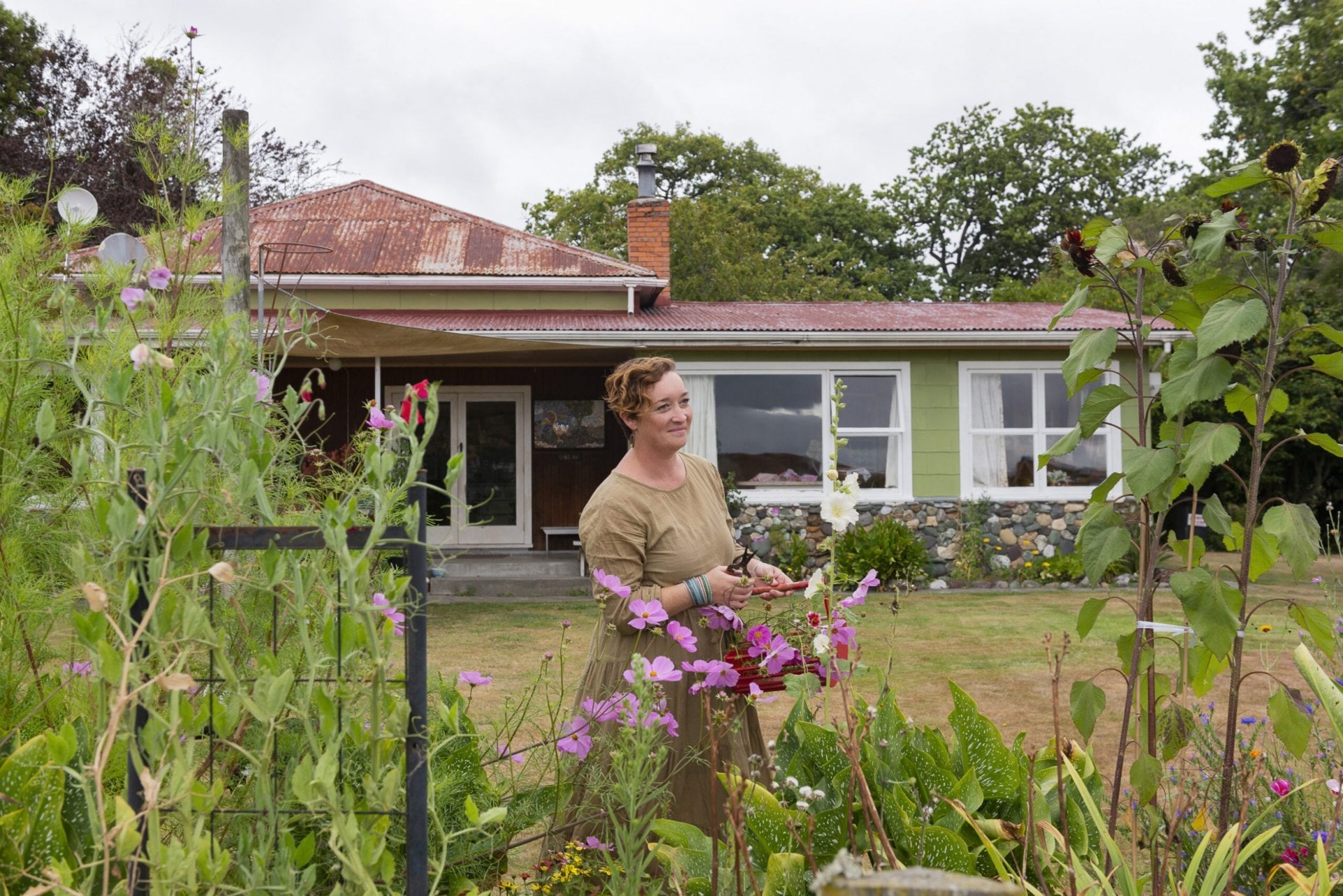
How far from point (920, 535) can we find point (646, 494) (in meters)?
9.89

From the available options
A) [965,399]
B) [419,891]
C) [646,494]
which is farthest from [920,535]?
[419,891]

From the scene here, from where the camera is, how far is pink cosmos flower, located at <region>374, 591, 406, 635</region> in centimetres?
132

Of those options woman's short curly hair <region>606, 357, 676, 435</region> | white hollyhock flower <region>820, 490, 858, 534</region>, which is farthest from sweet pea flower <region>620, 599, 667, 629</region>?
woman's short curly hair <region>606, 357, 676, 435</region>

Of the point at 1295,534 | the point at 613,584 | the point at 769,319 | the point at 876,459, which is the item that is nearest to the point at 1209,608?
the point at 1295,534

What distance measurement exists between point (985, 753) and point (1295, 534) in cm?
79

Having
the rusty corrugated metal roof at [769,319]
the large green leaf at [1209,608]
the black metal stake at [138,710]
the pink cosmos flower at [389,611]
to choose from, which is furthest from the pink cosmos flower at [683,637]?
the rusty corrugated metal roof at [769,319]

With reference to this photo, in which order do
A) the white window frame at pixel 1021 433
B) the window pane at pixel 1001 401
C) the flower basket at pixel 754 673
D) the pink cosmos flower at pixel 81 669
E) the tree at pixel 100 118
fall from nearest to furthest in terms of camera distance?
the pink cosmos flower at pixel 81 669 < the flower basket at pixel 754 673 < the white window frame at pixel 1021 433 < the window pane at pixel 1001 401 < the tree at pixel 100 118

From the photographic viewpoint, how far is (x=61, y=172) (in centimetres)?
1884

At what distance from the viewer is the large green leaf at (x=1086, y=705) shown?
221cm

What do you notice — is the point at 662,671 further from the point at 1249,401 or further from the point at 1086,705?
the point at 1249,401

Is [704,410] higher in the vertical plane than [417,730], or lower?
higher

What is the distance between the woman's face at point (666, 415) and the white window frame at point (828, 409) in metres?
9.21

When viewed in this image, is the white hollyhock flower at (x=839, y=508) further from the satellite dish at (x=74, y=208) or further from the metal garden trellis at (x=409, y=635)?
the satellite dish at (x=74, y=208)

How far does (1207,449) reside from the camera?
1991 millimetres
